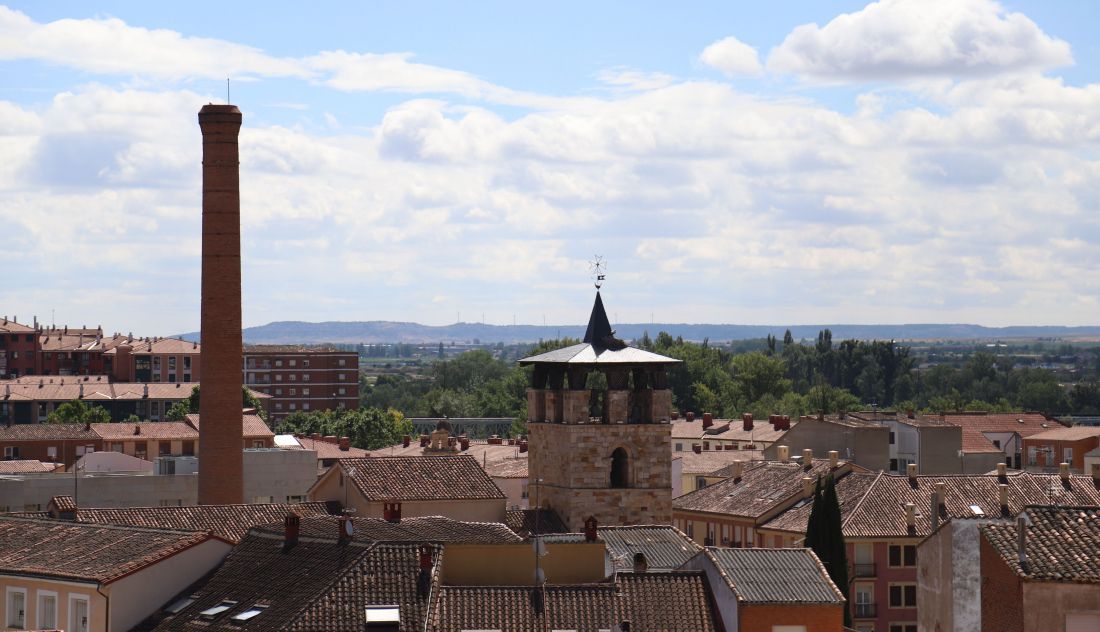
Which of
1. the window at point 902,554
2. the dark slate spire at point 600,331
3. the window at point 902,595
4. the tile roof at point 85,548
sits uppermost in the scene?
the dark slate spire at point 600,331

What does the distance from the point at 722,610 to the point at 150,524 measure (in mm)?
21186

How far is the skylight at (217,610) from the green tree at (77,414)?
110 m

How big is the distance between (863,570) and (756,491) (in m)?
11.7

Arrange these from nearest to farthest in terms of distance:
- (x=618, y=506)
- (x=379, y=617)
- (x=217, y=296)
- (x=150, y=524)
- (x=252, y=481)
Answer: (x=379, y=617)
(x=150, y=524)
(x=618, y=506)
(x=217, y=296)
(x=252, y=481)

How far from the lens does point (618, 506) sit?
60469 mm

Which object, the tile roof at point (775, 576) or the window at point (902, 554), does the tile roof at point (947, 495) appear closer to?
the window at point (902, 554)

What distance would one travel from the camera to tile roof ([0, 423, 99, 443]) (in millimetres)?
119250

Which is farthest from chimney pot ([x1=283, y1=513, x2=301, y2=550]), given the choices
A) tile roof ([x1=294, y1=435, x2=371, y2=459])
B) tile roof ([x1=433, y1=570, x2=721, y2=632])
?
tile roof ([x1=294, y1=435, x2=371, y2=459])

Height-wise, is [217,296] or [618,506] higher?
[217,296]

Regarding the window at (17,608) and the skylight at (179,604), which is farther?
the window at (17,608)

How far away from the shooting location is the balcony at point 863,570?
7039cm

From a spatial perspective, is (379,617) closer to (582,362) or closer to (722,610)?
(722,610)

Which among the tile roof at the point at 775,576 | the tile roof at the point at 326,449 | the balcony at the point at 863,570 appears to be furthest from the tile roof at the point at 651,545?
the tile roof at the point at 326,449

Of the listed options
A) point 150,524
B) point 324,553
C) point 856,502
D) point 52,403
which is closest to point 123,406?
point 52,403
